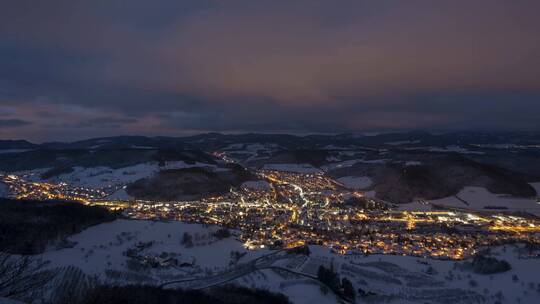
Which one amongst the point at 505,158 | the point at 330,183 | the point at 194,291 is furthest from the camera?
the point at 505,158

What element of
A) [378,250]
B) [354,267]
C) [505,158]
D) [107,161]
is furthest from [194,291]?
[505,158]

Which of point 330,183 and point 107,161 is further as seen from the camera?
point 107,161

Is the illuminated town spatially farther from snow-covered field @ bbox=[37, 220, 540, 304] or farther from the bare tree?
the bare tree

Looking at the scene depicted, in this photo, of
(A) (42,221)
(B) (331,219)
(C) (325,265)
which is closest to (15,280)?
(C) (325,265)

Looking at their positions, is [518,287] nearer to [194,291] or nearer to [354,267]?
[354,267]

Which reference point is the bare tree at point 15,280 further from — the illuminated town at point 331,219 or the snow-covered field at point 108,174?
the snow-covered field at point 108,174

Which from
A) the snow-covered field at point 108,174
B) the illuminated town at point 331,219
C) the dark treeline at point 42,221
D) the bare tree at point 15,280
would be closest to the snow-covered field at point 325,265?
the dark treeline at point 42,221

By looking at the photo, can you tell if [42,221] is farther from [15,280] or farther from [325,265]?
[15,280]
